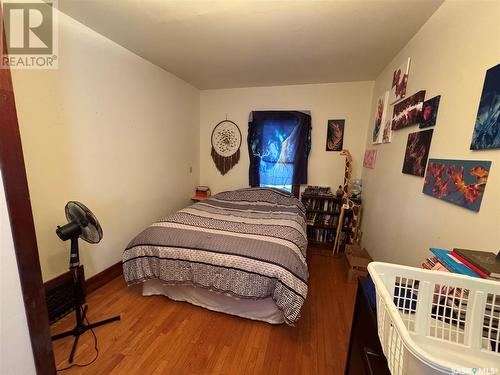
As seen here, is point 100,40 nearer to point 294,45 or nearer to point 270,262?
point 294,45

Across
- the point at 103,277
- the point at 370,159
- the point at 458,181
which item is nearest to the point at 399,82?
the point at 370,159

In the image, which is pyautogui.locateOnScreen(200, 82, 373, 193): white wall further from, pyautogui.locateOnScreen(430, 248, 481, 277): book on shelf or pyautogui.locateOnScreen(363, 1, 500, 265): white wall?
pyautogui.locateOnScreen(430, 248, 481, 277): book on shelf

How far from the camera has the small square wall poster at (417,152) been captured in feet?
4.98

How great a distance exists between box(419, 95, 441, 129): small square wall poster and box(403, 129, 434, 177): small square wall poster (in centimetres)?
5

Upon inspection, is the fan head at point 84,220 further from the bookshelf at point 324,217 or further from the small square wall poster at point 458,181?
the bookshelf at point 324,217

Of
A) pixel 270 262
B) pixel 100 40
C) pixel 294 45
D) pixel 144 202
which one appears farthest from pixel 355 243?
pixel 100 40

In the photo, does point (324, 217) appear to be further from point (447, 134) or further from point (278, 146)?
point (447, 134)

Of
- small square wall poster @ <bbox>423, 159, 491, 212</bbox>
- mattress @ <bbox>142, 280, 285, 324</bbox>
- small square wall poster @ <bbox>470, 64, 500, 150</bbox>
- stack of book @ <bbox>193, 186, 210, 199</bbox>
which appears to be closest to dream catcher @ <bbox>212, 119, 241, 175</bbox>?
stack of book @ <bbox>193, 186, 210, 199</bbox>

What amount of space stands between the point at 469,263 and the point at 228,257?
134cm

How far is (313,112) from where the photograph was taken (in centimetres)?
333

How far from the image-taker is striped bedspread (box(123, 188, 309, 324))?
1.57m

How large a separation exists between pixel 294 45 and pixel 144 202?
2451 millimetres

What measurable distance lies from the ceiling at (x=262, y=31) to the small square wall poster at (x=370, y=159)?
1018 millimetres

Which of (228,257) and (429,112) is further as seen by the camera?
(228,257)
